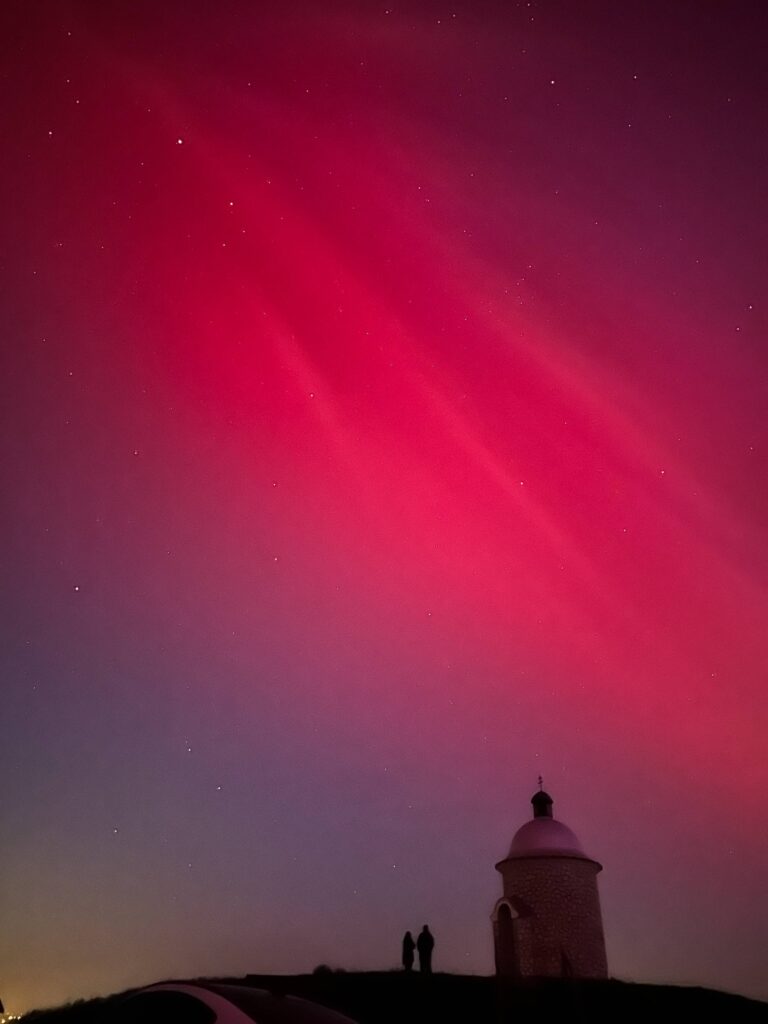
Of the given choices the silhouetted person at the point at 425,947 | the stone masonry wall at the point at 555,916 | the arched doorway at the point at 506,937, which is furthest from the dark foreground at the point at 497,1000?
the arched doorway at the point at 506,937

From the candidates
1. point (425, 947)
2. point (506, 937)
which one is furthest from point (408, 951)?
point (506, 937)

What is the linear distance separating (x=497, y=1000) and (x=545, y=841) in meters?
16.7

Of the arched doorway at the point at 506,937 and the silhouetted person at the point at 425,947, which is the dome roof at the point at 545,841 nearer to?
the arched doorway at the point at 506,937

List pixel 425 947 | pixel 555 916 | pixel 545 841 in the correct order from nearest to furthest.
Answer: pixel 425 947, pixel 555 916, pixel 545 841

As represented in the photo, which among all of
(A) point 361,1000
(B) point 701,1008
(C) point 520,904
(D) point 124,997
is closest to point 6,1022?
(A) point 361,1000

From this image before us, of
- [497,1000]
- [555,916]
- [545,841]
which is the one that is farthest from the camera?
[545,841]

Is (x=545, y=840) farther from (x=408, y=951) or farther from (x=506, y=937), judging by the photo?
(x=408, y=951)

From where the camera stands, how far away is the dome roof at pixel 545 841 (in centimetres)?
3316

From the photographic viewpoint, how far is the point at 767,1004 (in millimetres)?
22156

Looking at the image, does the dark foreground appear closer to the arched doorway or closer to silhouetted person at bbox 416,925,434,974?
silhouetted person at bbox 416,925,434,974

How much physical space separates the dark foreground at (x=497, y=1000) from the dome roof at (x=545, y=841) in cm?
1118

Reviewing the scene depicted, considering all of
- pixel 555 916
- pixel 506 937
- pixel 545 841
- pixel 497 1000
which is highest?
pixel 545 841

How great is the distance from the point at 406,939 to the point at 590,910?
9.09 meters

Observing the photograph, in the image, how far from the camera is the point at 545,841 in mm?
33812
